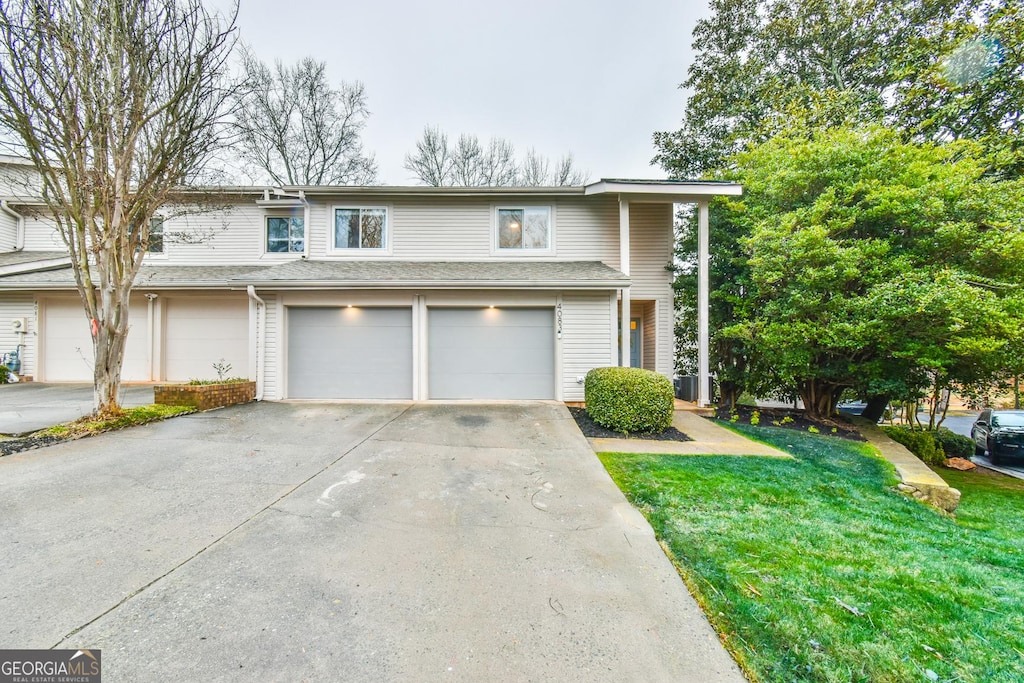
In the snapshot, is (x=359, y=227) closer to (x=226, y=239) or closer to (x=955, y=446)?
(x=226, y=239)

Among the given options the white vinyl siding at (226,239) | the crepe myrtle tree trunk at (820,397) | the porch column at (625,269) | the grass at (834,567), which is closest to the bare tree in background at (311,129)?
the white vinyl siding at (226,239)

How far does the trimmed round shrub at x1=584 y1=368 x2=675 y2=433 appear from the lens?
6234 millimetres

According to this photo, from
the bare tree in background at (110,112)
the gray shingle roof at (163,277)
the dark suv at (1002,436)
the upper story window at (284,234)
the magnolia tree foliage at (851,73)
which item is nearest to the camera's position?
the bare tree in background at (110,112)

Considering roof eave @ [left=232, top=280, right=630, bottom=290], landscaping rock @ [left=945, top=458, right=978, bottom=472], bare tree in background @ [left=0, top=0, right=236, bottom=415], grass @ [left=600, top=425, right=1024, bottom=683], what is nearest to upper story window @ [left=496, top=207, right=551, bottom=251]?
roof eave @ [left=232, top=280, right=630, bottom=290]

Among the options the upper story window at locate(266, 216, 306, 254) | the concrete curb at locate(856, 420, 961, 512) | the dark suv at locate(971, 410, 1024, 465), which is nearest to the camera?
the concrete curb at locate(856, 420, 961, 512)

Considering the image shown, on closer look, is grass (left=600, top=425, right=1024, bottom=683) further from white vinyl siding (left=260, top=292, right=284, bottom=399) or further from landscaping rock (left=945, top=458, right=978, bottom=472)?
white vinyl siding (left=260, top=292, right=284, bottom=399)

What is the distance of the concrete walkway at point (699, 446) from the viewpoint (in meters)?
5.29

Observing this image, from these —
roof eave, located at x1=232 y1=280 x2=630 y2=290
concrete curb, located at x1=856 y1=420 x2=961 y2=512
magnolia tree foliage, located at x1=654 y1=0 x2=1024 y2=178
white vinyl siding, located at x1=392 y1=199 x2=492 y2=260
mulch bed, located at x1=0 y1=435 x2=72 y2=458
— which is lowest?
concrete curb, located at x1=856 y1=420 x2=961 y2=512

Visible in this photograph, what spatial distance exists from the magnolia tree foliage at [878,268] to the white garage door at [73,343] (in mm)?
14569

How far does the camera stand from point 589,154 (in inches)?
798

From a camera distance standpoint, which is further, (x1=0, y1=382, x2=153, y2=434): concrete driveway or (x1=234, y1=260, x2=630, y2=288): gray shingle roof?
(x1=234, y1=260, x2=630, y2=288): gray shingle roof

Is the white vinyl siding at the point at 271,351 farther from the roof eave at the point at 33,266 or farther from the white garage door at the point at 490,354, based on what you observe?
the roof eave at the point at 33,266

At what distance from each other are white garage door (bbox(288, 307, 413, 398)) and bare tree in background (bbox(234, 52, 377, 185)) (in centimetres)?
1277

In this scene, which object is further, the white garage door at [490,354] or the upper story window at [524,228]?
the upper story window at [524,228]
